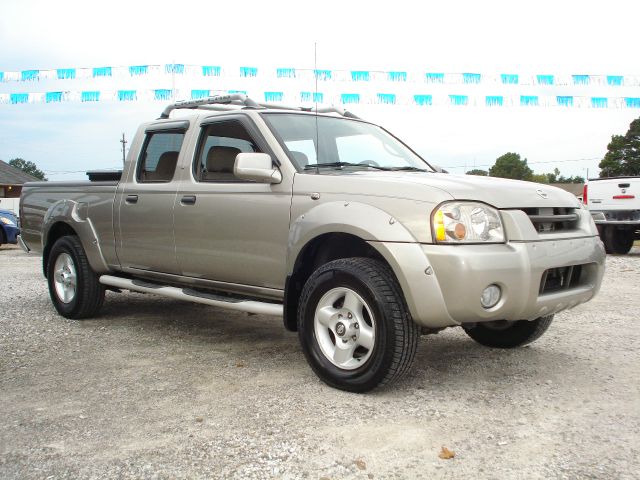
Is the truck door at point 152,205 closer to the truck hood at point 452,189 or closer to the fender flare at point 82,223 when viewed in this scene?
the fender flare at point 82,223

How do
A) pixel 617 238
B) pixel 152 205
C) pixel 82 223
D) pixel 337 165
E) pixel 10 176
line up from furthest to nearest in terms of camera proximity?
pixel 10 176 < pixel 617 238 < pixel 82 223 < pixel 152 205 < pixel 337 165

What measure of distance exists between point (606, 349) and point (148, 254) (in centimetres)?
375

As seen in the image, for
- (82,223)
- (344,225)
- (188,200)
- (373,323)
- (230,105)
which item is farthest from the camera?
(82,223)

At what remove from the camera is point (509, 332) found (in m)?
4.82

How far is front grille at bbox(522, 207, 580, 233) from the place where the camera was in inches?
151

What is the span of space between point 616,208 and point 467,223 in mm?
10628

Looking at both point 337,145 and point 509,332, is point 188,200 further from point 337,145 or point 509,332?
point 509,332

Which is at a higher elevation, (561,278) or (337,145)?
(337,145)

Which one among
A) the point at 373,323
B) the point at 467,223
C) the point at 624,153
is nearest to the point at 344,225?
the point at 373,323

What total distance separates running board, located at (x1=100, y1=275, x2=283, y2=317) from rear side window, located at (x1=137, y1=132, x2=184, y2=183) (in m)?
0.90

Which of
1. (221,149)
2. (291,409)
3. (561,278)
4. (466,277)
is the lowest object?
(291,409)

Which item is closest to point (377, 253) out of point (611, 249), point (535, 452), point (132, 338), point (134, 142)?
point (535, 452)

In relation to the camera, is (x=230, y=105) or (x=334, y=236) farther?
(x=230, y=105)

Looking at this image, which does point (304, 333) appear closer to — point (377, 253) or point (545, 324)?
point (377, 253)
